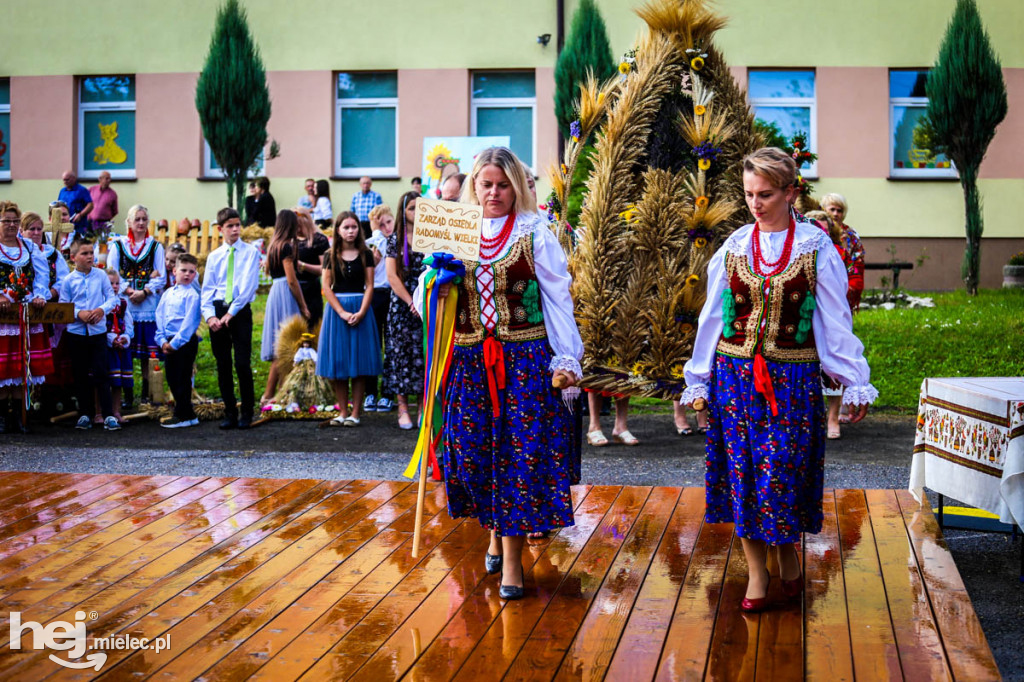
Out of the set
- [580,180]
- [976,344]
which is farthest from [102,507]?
[976,344]

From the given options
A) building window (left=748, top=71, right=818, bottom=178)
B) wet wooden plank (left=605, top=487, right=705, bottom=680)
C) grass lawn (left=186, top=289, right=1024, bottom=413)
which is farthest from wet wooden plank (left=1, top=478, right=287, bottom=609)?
building window (left=748, top=71, right=818, bottom=178)

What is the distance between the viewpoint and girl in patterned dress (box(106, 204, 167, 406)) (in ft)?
33.2

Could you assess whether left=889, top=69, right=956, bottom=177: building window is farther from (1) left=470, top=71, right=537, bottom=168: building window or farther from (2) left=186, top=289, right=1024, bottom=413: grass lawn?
(1) left=470, top=71, right=537, bottom=168: building window

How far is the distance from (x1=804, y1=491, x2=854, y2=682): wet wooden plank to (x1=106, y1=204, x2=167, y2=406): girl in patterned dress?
6.98 meters

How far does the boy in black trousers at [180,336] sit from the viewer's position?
30.3ft

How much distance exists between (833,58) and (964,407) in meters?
13.8

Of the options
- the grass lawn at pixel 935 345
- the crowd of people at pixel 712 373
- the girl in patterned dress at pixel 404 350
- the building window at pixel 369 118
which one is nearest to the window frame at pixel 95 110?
the building window at pixel 369 118

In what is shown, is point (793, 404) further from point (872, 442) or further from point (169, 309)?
point (169, 309)

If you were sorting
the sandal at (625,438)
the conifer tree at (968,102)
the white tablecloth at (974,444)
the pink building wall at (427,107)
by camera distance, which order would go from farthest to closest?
the pink building wall at (427,107) → the conifer tree at (968,102) → the sandal at (625,438) → the white tablecloth at (974,444)

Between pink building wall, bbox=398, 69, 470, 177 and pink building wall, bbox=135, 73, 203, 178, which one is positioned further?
pink building wall, bbox=135, 73, 203, 178

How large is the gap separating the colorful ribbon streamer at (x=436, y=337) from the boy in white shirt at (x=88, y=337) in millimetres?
5505

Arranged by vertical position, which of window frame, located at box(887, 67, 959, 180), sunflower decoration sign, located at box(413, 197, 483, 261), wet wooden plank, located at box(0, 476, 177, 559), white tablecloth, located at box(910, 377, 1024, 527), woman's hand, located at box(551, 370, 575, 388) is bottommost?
wet wooden plank, located at box(0, 476, 177, 559)

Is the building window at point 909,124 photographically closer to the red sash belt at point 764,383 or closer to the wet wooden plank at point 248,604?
the wet wooden plank at point 248,604

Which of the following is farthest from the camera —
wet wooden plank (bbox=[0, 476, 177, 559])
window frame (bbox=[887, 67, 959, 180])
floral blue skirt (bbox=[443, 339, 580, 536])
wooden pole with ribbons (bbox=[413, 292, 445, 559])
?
window frame (bbox=[887, 67, 959, 180])
